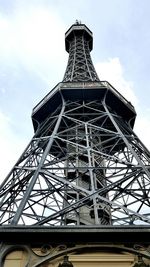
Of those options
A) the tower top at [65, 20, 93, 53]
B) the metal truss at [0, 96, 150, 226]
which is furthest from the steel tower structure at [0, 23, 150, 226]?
the tower top at [65, 20, 93, 53]

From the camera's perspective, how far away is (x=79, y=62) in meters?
32.7

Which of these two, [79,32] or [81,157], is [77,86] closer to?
[81,157]

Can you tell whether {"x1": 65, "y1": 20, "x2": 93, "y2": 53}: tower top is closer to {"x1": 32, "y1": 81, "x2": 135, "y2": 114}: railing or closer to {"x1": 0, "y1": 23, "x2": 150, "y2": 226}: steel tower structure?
{"x1": 0, "y1": 23, "x2": 150, "y2": 226}: steel tower structure

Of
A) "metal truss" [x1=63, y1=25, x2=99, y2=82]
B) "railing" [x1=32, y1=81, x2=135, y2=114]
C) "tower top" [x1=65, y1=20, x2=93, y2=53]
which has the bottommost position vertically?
"railing" [x1=32, y1=81, x2=135, y2=114]

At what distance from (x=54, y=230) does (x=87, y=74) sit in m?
22.3

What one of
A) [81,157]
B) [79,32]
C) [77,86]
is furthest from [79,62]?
[81,157]

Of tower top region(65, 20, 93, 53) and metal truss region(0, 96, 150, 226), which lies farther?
tower top region(65, 20, 93, 53)

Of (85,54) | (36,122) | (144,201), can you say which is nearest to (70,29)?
(85,54)

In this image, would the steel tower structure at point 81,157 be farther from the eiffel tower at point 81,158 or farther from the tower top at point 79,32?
the tower top at point 79,32

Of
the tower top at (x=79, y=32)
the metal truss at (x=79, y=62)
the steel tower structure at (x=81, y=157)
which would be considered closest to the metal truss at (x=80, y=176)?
the steel tower structure at (x=81, y=157)

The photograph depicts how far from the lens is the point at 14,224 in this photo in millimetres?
9398

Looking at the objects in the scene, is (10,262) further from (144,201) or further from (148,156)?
(148,156)

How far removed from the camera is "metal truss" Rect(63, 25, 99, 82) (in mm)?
28837

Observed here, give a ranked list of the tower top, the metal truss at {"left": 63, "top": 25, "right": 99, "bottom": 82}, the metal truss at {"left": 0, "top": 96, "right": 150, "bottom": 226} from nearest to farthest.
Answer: the metal truss at {"left": 0, "top": 96, "right": 150, "bottom": 226}, the metal truss at {"left": 63, "top": 25, "right": 99, "bottom": 82}, the tower top
